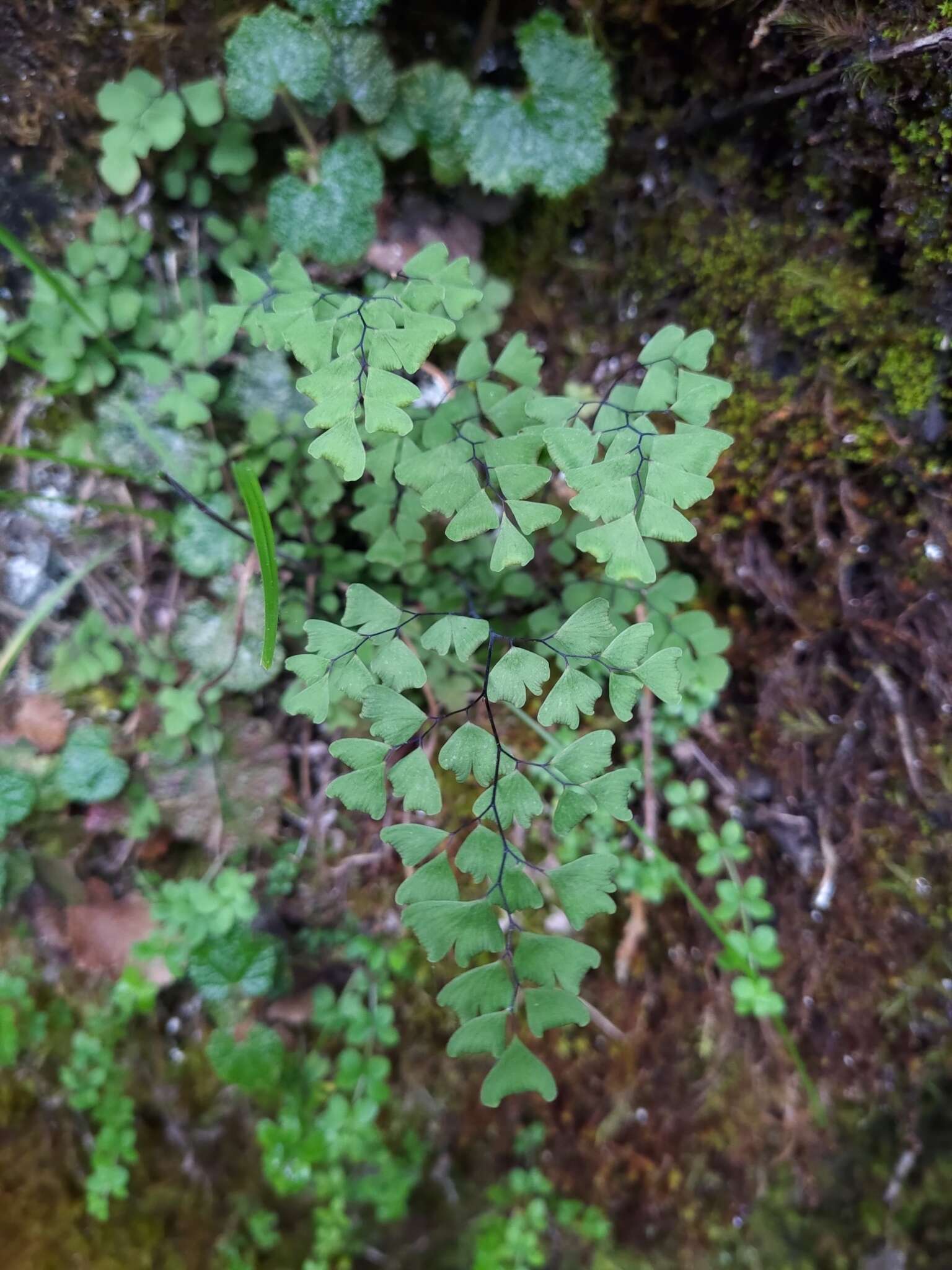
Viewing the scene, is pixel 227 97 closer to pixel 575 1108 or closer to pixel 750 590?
pixel 750 590

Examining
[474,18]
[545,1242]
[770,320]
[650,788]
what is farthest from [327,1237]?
[474,18]

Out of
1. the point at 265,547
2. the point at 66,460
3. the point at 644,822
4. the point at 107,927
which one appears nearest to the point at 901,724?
the point at 644,822

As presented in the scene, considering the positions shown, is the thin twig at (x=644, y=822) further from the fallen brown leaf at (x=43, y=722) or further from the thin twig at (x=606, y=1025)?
the fallen brown leaf at (x=43, y=722)

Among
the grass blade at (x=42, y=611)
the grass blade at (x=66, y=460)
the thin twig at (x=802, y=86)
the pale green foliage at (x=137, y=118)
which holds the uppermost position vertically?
the thin twig at (x=802, y=86)

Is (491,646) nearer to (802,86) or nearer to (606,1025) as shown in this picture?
(802,86)

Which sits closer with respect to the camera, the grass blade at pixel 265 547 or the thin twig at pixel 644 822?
the grass blade at pixel 265 547

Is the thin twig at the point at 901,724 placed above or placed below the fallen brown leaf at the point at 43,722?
above

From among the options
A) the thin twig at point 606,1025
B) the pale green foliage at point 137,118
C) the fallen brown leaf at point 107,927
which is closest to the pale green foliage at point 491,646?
the pale green foliage at point 137,118

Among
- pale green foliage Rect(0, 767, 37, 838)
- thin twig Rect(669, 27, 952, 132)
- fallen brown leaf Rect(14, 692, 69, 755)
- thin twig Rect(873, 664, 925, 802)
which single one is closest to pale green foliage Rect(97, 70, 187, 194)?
thin twig Rect(669, 27, 952, 132)

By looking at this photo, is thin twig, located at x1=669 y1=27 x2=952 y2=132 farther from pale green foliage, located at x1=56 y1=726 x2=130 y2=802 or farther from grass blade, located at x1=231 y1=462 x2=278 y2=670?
pale green foliage, located at x1=56 y1=726 x2=130 y2=802
